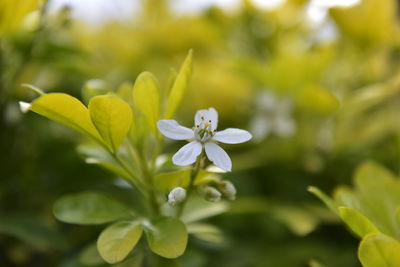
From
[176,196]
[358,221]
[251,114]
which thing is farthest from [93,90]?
[251,114]

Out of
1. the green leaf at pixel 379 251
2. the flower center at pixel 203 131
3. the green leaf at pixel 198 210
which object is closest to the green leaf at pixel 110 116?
the flower center at pixel 203 131

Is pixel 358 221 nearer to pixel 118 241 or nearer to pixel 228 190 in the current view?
pixel 228 190

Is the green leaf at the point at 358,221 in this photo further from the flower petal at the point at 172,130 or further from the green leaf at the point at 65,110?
the green leaf at the point at 65,110

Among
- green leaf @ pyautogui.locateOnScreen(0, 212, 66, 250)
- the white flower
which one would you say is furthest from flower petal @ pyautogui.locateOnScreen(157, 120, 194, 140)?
green leaf @ pyautogui.locateOnScreen(0, 212, 66, 250)

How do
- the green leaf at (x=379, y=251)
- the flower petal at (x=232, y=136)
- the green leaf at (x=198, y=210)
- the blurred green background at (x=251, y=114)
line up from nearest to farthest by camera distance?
the green leaf at (x=379, y=251) < the flower petal at (x=232, y=136) < the green leaf at (x=198, y=210) < the blurred green background at (x=251, y=114)

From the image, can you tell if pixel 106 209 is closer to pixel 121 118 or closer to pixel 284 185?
pixel 121 118

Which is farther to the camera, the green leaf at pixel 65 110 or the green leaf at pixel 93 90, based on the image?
the green leaf at pixel 93 90
